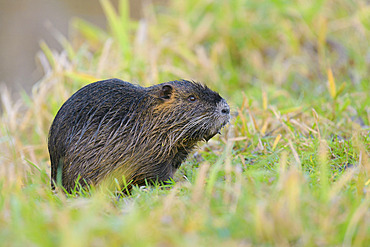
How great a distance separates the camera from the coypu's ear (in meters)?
3.02

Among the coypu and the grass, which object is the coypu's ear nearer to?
the coypu

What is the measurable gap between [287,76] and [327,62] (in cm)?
50

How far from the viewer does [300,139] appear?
10.6ft

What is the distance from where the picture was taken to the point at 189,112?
9.81 ft

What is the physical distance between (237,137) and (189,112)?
0.70 metres

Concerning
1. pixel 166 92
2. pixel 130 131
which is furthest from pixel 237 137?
pixel 130 131

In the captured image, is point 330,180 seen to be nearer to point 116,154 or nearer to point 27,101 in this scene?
point 116,154

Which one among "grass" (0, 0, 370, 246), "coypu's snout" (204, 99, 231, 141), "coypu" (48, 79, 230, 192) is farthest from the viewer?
"coypu's snout" (204, 99, 231, 141)

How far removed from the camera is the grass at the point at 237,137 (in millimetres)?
1777

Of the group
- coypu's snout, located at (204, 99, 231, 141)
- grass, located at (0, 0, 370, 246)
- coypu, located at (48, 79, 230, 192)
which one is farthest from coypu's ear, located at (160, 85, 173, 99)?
grass, located at (0, 0, 370, 246)

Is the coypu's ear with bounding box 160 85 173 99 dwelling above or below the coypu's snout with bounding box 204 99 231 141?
above

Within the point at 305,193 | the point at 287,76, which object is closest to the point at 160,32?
the point at 287,76

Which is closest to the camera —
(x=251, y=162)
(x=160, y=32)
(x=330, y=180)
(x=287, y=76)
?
(x=330, y=180)

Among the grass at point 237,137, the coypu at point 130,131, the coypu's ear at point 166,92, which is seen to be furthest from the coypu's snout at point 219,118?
the coypu's ear at point 166,92
